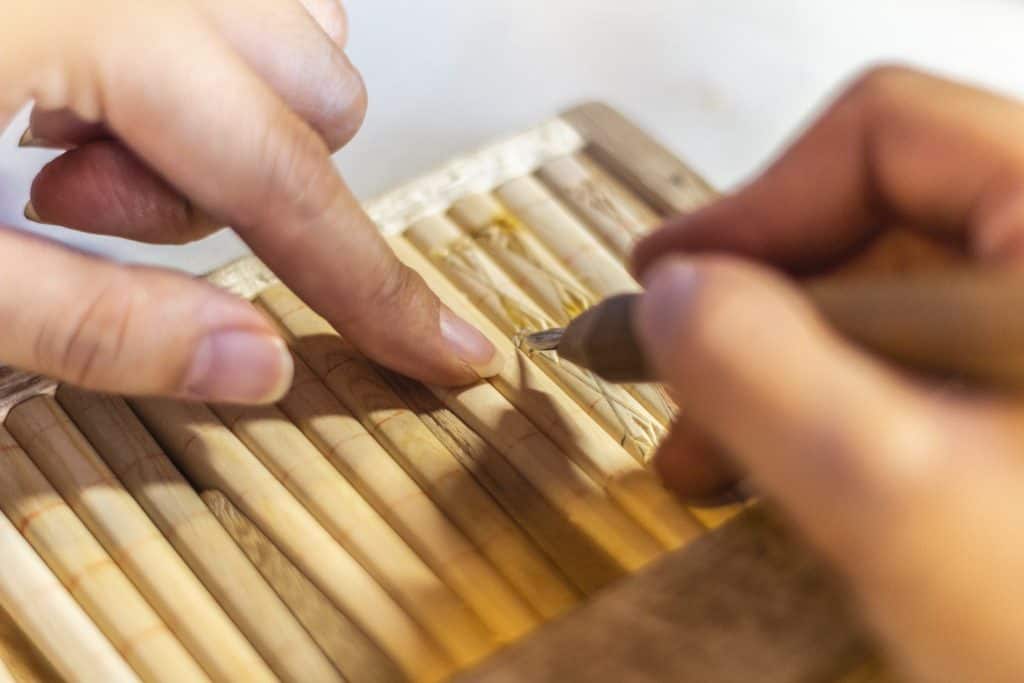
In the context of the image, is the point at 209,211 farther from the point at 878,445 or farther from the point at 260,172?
the point at 878,445

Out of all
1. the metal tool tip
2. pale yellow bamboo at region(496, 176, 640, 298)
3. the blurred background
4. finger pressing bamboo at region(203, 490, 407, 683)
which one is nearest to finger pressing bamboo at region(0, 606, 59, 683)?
finger pressing bamboo at region(203, 490, 407, 683)

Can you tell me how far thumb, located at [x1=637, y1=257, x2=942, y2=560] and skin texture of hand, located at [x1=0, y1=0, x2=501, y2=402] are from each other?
270mm

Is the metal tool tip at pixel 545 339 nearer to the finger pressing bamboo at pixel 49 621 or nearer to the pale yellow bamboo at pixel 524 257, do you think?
the pale yellow bamboo at pixel 524 257

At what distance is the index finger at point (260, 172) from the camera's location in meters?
0.58

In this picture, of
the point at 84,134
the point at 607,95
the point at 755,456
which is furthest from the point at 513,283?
the point at 607,95

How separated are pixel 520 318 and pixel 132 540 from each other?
33cm

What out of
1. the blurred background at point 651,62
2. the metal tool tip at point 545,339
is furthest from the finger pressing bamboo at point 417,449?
the blurred background at point 651,62

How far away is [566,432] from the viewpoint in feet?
2.32

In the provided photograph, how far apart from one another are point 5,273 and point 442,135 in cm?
77

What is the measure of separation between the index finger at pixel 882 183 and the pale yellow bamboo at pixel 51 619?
0.40 meters

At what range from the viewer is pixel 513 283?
0.84 metres

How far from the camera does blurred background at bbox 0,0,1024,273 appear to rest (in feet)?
4.13

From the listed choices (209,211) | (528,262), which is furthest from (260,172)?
(528,262)

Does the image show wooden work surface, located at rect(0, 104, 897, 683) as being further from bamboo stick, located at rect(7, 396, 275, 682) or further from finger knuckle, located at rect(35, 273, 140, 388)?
finger knuckle, located at rect(35, 273, 140, 388)
